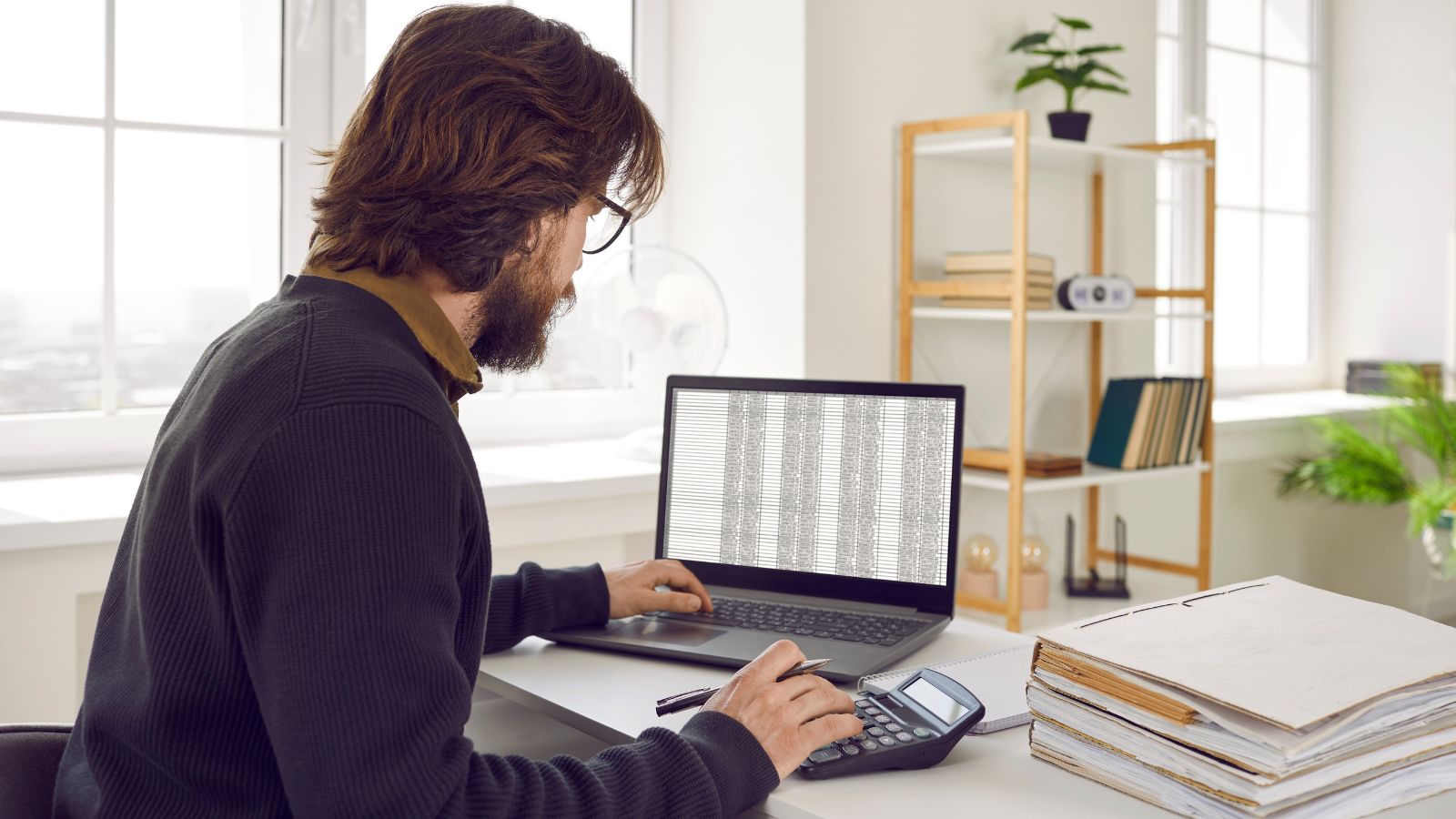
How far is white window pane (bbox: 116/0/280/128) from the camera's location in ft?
7.18

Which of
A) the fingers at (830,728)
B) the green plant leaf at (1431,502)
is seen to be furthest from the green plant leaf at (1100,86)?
the fingers at (830,728)

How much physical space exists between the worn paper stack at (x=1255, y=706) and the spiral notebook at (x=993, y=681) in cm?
7

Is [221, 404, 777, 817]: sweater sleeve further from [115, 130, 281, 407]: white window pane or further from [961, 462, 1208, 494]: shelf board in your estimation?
[961, 462, 1208, 494]: shelf board

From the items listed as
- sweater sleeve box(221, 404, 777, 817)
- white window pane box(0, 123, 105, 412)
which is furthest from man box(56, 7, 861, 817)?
white window pane box(0, 123, 105, 412)

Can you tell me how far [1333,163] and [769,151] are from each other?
115 inches

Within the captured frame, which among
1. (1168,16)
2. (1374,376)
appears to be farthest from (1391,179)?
(1168,16)

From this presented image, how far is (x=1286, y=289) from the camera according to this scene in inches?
177

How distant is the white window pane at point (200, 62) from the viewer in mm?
2189

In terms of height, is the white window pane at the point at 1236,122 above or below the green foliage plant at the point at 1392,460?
above

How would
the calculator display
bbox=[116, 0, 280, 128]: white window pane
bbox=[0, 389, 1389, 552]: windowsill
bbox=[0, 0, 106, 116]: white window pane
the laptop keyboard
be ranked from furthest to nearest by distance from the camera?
1. bbox=[116, 0, 280, 128]: white window pane
2. bbox=[0, 0, 106, 116]: white window pane
3. bbox=[0, 389, 1389, 552]: windowsill
4. the laptop keyboard
5. the calculator display

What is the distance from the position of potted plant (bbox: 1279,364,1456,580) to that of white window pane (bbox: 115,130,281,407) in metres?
3.10

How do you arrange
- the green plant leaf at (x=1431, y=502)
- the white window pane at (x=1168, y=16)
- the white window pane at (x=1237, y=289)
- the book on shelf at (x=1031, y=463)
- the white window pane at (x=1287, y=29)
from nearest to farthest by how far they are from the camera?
1. the book on shelf at (x=1031, y=463)
2. the green plant leaf at (x=1431, y=502)
3. the white window pane at (x=1168, y=16)
4. the white window pane at (x=1237, y=289)
5. the white window pane at (x=1287, y=29)

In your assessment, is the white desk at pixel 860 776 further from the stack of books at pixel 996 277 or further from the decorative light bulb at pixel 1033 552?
the decorative light bulb at pixel 1033 552

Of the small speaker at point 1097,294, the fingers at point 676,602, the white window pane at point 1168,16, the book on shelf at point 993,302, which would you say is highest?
the white window pane at point 1168,16
